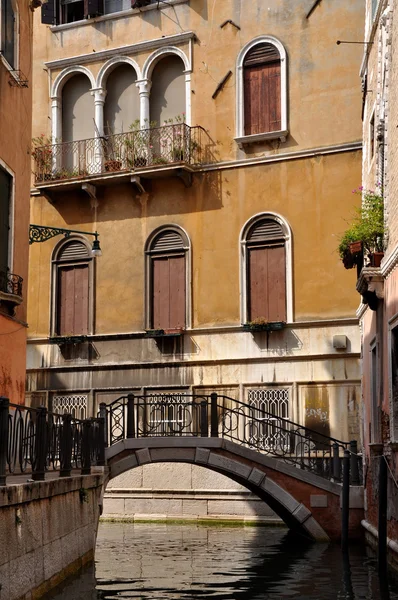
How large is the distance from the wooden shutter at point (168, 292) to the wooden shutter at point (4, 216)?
7870 mm

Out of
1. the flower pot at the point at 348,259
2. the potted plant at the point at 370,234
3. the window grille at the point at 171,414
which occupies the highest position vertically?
the potted plant at the point at 370,234

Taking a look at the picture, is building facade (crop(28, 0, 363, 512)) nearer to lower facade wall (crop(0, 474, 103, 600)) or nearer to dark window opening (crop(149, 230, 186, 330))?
dark window opening (crop(149, 230, 186, 330))

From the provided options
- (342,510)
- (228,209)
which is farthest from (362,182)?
(342,510)

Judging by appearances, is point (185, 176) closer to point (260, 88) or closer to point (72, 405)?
point (260, 88)

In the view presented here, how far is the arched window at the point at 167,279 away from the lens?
73.6 feet

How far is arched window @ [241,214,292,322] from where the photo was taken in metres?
21.4

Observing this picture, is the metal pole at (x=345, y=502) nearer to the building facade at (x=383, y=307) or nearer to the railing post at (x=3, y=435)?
the building facade at (x=383, y=307)

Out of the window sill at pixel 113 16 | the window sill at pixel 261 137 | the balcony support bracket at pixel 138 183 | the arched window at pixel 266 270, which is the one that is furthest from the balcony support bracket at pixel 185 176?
the window sill at pixel 113 16

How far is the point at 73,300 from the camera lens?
76.8 ft

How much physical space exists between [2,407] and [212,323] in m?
12.9

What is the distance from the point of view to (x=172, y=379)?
2217 centimetres

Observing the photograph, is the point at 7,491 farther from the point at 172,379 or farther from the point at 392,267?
the point at 172,379

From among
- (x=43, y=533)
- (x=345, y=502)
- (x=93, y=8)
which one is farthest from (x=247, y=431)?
(x=93, y=8)

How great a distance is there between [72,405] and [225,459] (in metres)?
6.18
